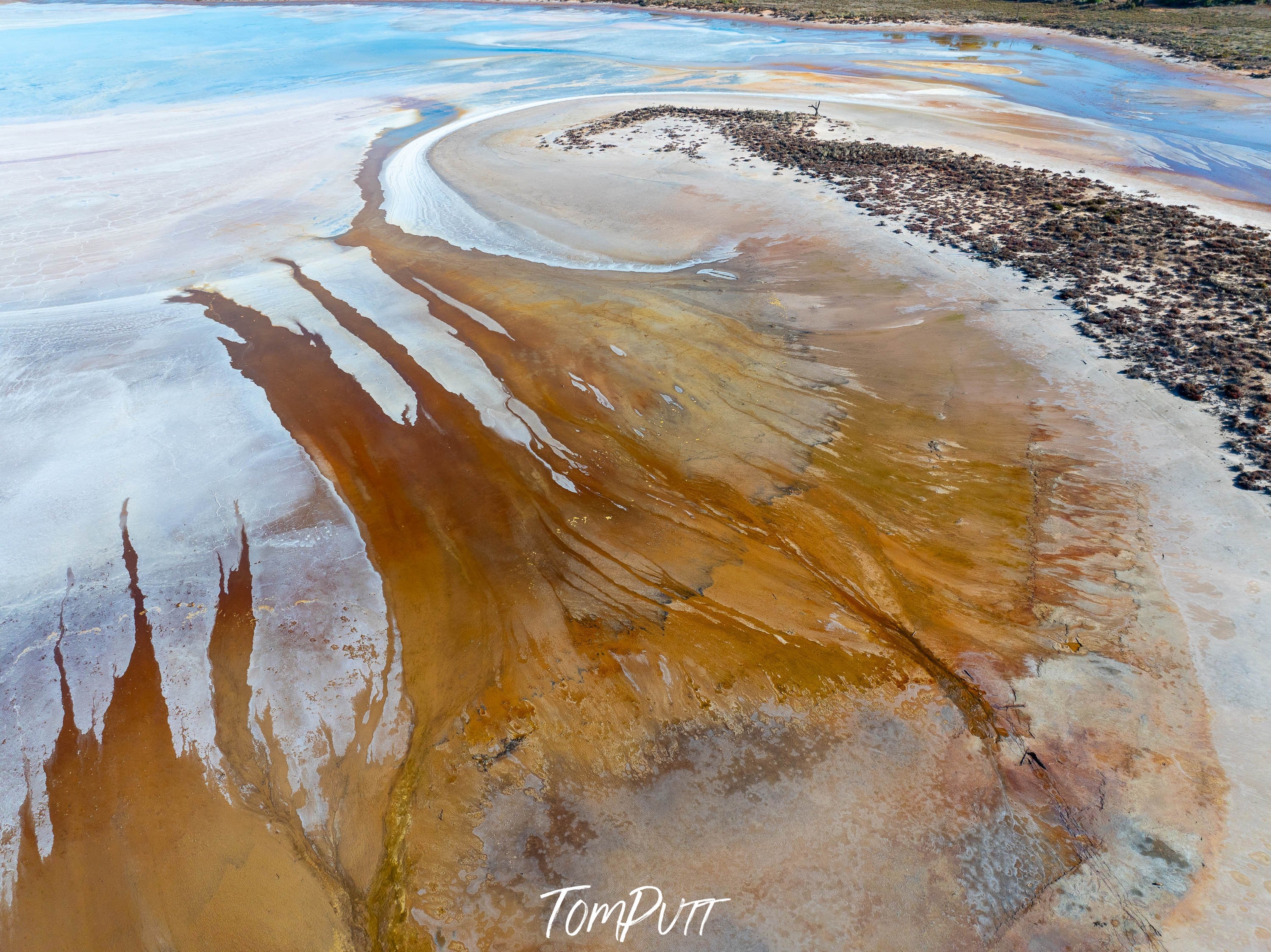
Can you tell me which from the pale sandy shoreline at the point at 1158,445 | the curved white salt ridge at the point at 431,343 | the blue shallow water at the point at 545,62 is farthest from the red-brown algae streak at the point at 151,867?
the blue shallow water at the point at 545,62

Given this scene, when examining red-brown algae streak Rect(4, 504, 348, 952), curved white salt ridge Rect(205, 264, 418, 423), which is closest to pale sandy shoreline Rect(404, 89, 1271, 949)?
curved white salt ridge Rect(205, 264, 418, 423)

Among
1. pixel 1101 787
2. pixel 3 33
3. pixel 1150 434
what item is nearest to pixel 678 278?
pixel 1150 434

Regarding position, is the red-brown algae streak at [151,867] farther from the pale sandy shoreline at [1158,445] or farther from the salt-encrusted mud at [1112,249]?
the salt-encrusted mud at [1112,249]

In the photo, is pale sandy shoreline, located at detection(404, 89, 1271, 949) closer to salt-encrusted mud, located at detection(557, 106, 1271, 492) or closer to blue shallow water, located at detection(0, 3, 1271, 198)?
salt-encrusted mud, located at detection(557, 106, 1271, 492)

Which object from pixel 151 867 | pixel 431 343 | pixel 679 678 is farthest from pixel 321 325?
pixel 679 678

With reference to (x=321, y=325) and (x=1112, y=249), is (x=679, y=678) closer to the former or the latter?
(x=321, y=325)
